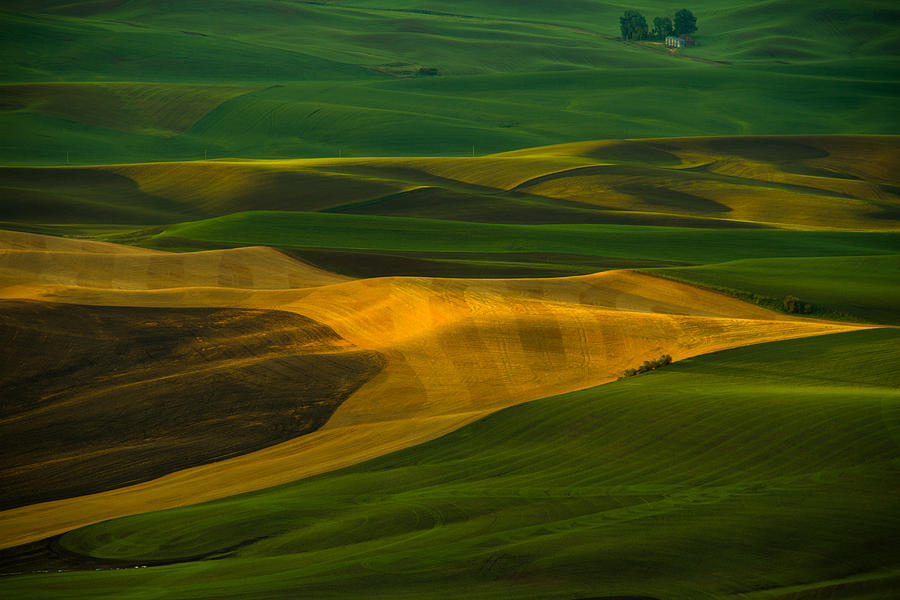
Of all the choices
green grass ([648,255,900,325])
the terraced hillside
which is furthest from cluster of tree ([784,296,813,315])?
green grass ([648,255,900,325])

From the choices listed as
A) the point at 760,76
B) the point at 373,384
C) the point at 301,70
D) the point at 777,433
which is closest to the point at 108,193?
the point at 373,384

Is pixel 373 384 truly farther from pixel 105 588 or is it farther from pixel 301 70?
pixel 301 70

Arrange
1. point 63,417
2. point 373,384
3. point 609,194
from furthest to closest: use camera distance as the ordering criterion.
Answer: point 609,194 < point 373,384 < point 63,417

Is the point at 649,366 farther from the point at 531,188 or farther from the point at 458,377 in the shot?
the point at 531,188

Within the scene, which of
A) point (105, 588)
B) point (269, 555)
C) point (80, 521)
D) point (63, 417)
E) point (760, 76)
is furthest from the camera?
point (760, 76)


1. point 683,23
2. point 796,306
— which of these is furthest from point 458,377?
point 683,23

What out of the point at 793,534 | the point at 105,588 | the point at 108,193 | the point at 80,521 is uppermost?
the point at 793,534

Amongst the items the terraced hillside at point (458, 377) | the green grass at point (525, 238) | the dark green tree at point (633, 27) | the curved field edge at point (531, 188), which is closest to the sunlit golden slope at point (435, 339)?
the terraced hillside at point (458, 377)
